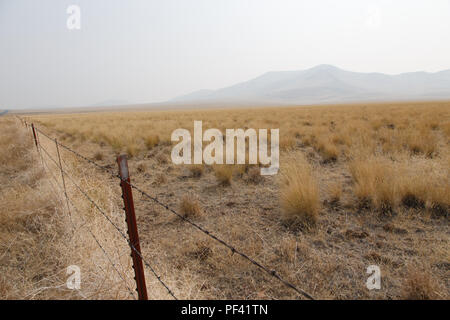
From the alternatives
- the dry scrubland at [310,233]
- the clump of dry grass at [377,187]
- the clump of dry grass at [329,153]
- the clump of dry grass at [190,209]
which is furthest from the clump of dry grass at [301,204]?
the clump of dry grass at [329,153]

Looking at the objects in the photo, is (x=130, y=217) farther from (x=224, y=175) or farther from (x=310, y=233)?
(x=224, y=175)

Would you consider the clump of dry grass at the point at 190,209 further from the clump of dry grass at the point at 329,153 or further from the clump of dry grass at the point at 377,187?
the clump of dry grass at the point at 329,153

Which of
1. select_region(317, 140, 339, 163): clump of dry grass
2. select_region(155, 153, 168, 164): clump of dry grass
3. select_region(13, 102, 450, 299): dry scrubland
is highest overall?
select_region(317, 140, 339, 163): clump of dry grass

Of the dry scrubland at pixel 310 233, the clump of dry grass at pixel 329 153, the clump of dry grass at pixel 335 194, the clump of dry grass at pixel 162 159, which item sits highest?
the clump of dry grass at pixel 329 153

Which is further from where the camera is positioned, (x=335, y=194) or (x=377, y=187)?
(x=335, y=194)

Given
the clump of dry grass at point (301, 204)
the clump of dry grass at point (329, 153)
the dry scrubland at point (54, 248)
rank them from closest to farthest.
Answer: the dry scrubland at point (54, 248) → the clump of dry grass at point (301, 204) → the clump of dry grass at point (329, 153)

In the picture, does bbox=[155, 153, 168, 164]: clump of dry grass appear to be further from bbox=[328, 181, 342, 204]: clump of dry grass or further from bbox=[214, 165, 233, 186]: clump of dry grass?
bbox=[328, 181, 342, 204]: clump of dry grass

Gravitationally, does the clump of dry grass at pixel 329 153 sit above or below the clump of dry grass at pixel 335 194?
above

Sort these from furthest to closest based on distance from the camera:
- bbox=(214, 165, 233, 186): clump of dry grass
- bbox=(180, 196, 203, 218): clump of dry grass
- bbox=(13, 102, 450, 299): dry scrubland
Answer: bbox=(214, 165, 233, 186): clump of dry grass
bbox=(180, 196, 203, 218): clump of dry grass
bbox=(13, 102, 450, 299): dry scrubland

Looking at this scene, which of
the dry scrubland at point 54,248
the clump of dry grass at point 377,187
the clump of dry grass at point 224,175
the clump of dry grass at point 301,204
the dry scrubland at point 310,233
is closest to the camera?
the dry scrubland at point 54,248

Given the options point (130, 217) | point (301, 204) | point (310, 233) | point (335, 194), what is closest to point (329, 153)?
point (335, 194)

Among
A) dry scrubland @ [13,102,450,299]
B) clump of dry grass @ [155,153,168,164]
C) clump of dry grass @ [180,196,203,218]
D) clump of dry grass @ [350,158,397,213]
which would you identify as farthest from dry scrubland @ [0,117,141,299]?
clump of dry grass @ [350,158,397,213]
